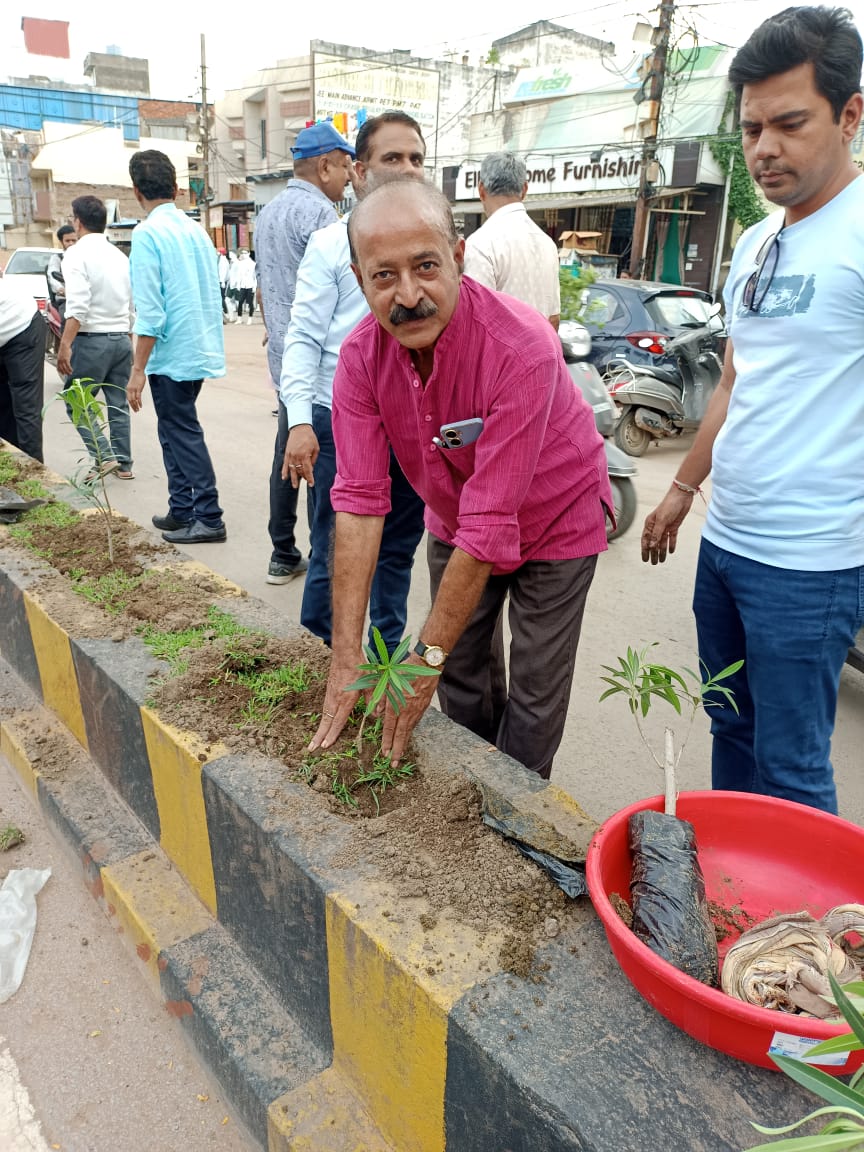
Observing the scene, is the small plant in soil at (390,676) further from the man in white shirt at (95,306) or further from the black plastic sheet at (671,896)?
the man in white shirt at (95,306)

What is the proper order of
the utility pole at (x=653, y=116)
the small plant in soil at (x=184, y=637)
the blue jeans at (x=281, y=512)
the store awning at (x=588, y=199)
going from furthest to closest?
1. the store awning at (x=588, y=199)
2. the utility pole at (x=653, y=116)
3. the blue jeans at (x=281, y=512)
4. the small plant in soil at (x=184, y=637)

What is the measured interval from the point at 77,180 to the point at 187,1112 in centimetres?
4538

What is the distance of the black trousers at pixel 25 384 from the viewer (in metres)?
5.39

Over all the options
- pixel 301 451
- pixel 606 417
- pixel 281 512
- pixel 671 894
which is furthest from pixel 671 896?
pixel 606 417

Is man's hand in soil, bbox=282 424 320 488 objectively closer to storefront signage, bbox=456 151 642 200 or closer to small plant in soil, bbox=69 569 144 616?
small plant in soil, bbox=69 569 144 616

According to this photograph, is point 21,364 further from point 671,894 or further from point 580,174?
point 580,174

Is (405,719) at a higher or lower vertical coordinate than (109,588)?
higher

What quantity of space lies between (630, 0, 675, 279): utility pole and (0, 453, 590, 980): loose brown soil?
51.1 ft

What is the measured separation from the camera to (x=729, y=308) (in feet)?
6.88

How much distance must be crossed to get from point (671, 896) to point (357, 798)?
74 centimetres

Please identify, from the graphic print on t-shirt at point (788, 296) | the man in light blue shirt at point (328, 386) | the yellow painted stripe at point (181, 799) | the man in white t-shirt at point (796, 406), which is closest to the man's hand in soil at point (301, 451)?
the man in light blue shirt at point (328, 386)

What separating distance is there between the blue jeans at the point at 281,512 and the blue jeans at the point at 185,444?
68cm

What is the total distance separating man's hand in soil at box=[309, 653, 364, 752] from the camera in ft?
6.43

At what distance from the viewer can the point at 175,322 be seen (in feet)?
15.9
